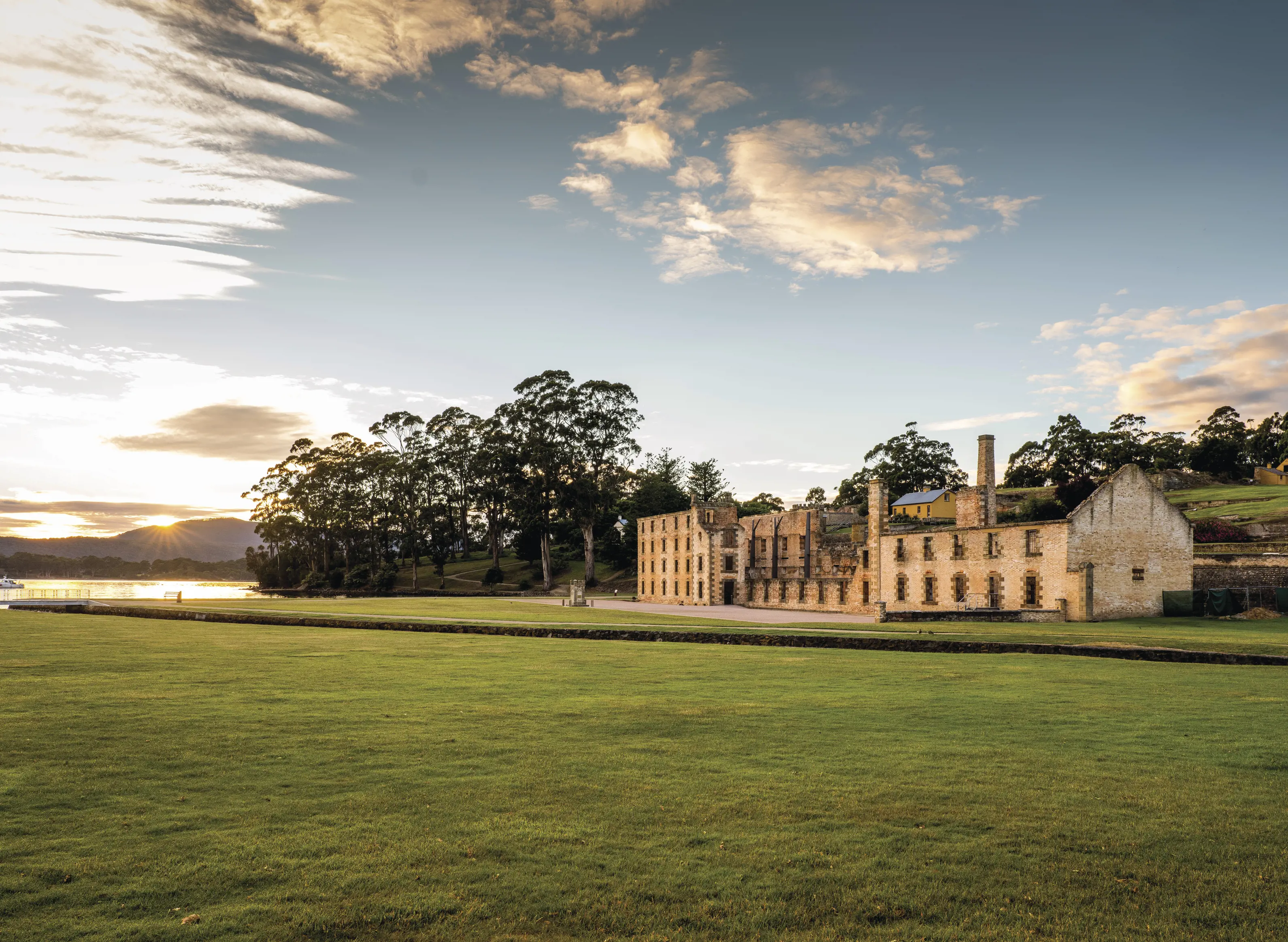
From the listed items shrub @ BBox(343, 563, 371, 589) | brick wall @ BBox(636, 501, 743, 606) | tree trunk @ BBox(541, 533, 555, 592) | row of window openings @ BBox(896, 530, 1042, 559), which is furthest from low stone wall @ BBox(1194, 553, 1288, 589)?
shrub @ BBox(343, 563, 371, 589)

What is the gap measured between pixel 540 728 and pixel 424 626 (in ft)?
67.1

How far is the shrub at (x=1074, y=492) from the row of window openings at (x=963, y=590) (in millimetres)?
36762

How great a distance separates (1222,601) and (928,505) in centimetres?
5374

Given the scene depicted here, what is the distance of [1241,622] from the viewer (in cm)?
3544

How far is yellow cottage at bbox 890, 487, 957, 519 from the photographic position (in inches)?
3612

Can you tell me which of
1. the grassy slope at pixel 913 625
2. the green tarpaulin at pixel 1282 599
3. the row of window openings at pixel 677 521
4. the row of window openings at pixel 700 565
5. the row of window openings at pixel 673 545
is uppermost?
the row of window openings at pixel 677 521

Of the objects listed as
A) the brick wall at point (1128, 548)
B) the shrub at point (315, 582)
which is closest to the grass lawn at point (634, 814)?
the brick wall at point (1128, 548)

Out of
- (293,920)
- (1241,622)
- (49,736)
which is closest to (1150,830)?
(293,920)

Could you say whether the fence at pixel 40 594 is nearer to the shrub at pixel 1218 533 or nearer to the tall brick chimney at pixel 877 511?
the tall brick chimney at pixel 877 511

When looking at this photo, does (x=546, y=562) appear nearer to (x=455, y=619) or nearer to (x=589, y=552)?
(x=589, y=552)

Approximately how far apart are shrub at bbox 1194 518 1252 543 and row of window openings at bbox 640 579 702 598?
113 ft

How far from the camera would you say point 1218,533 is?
56.9 meters

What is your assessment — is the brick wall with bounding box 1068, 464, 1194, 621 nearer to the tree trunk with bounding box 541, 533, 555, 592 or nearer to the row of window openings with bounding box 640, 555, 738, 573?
the row of window openings with bounding box 640, 555, 738, 573

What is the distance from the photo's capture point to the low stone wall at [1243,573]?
43781 mm
